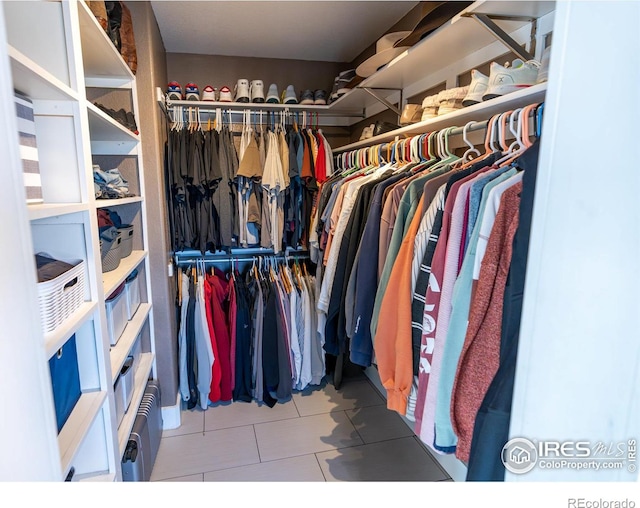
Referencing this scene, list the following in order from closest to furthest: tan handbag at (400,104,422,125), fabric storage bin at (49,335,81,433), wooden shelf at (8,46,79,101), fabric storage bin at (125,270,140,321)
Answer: wooden shelf at (8,46,79,101)
fabric storage bin at (49,335,81,433)
fabric storage bin at (125,270,140,321)
tan handbag at (400,104,422,125)

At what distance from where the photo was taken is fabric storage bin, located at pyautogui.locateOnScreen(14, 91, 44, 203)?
805 millimetres

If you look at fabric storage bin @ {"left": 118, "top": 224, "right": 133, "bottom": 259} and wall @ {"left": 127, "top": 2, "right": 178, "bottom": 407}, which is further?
wall @ {"left": 127, "top": 2, "right": 178, "bottom": 407}

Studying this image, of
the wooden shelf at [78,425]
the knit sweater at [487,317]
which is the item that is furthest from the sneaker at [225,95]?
the knit sweater at [487,317]

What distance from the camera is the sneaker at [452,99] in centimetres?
144

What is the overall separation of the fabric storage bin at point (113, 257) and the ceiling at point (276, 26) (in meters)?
1.33

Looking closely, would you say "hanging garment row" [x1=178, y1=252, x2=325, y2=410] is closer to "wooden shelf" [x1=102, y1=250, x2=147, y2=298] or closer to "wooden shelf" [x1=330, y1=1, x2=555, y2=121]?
"wooden shelf" [x1=102, y1=250, x2=147, y2=298]

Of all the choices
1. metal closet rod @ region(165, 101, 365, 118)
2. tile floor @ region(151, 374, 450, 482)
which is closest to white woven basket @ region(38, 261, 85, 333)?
tile floor @ region(151, 374, 450, 482)

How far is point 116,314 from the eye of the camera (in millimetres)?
1521

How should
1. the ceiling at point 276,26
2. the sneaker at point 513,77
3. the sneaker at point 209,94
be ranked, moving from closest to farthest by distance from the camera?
1. the sneaker at point 513,77
2. the ceiling at point 276,26
3. the sneaker at point 209,94

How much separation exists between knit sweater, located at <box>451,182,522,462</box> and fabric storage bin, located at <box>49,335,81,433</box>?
1064 millimetres

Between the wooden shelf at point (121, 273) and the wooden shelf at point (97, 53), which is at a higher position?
the wooden shelf at point (97, 53)

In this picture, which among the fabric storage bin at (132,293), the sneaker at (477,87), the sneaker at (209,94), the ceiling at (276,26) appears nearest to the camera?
the sneaker at (477,87)

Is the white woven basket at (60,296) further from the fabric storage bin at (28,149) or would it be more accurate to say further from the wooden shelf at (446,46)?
the wooden shelf at (446,46)
